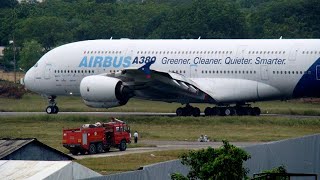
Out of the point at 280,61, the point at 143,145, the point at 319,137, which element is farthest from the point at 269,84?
the point at 319,137

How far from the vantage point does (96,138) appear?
193ft

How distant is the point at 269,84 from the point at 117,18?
64896mm

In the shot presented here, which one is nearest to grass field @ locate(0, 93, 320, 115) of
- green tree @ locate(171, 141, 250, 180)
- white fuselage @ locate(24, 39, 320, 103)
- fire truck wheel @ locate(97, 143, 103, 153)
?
white fuselage @ locate(24, 39, 320, 103)

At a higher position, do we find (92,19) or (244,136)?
(92,19)

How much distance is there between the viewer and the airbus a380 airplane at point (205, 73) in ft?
244

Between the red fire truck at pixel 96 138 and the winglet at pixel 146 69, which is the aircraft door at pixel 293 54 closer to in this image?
the winglet at pixel 146 69

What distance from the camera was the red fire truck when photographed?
57.9m

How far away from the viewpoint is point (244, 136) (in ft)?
210

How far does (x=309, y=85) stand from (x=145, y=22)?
62345mm

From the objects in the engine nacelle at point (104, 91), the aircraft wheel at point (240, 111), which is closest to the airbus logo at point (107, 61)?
the engine nacelle at point (104, 91)

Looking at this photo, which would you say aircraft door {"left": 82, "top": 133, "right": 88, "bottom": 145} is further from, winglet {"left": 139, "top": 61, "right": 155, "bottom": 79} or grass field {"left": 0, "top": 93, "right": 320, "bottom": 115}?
grass field {"left": 0, "top": 93, "right": 320, "bottom": 115}

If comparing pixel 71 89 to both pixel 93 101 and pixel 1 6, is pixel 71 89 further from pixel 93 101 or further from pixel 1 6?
pixel 1 6

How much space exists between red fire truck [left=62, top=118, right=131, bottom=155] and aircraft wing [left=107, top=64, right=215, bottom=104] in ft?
46.7

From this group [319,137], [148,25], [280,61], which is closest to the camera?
[319,137]
